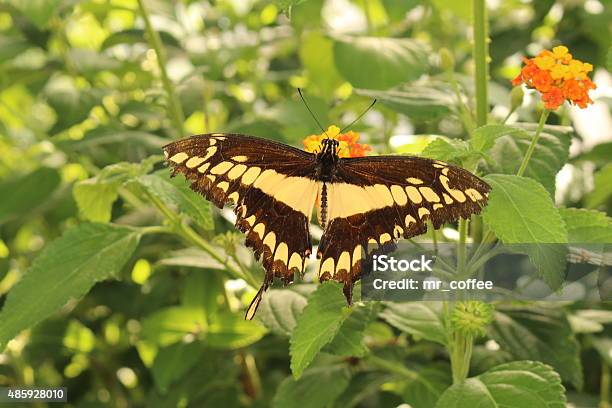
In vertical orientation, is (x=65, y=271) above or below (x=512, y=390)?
above

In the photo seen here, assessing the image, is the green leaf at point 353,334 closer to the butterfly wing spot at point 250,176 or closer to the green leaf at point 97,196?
the butterfly wing spot at point 250,176

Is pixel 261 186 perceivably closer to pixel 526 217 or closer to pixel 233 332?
pixel 526 217

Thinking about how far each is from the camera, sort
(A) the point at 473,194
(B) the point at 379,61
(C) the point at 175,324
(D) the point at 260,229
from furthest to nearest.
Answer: (C) the point at 175,324 < (B) the point at 379,61 < (D) the point at 260,229 < (A) the point at 473,194

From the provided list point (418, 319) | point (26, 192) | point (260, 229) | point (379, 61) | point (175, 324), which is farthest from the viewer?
point (26, 192)

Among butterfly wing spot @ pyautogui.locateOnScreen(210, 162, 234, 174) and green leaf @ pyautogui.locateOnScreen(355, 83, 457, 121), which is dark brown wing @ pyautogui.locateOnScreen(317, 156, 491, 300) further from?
green leaf @ pyautogui.locateOnScreen(355, 83, 457, 121)

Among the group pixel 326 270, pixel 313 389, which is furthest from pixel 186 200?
pixel 313 389

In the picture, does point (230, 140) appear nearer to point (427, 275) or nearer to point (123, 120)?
point (427, 275)
